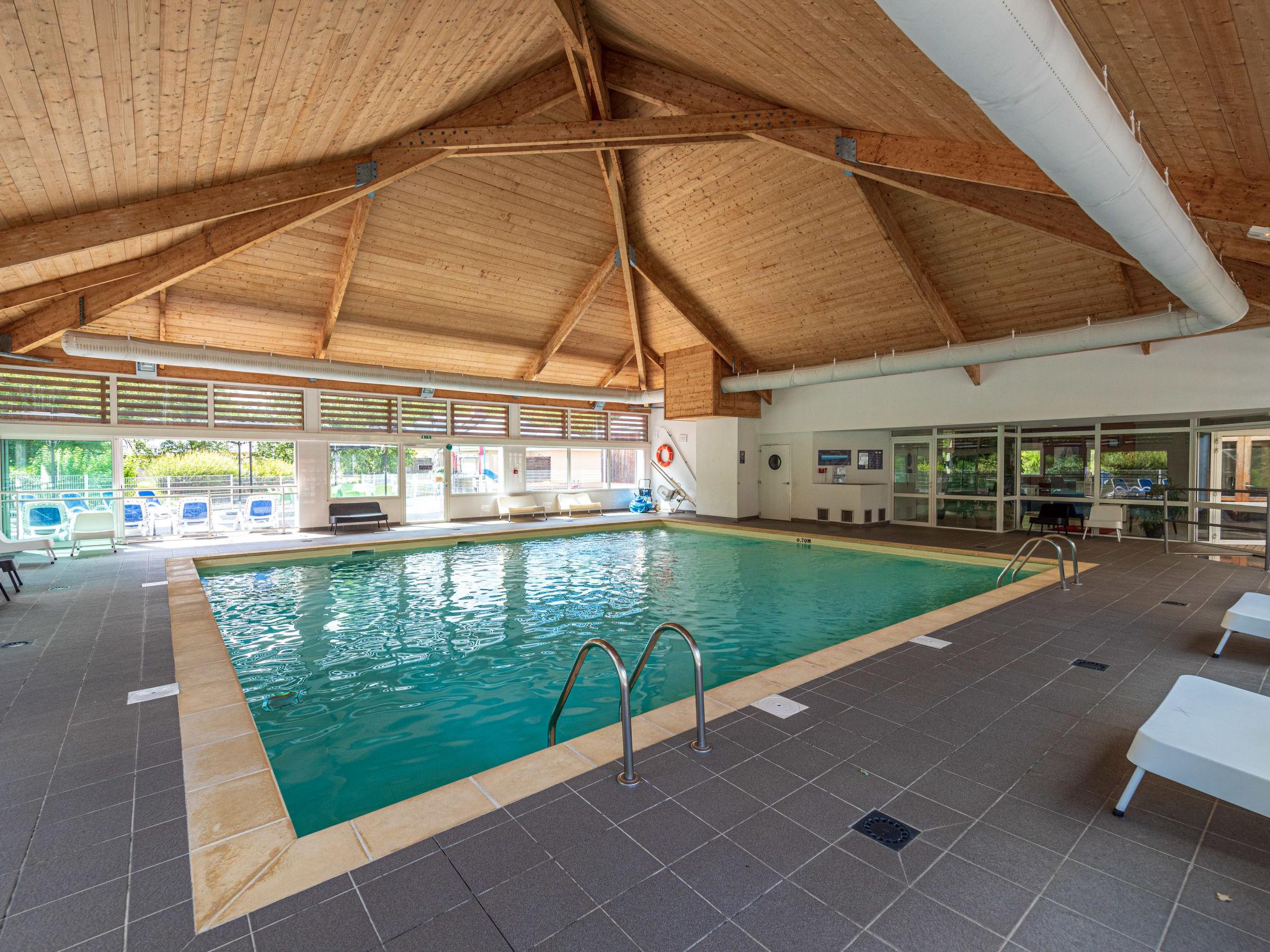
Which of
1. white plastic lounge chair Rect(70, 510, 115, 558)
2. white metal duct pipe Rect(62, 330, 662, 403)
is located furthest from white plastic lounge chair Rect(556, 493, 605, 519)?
white plastic lounge chair Rect(70, 510, 115, 558)

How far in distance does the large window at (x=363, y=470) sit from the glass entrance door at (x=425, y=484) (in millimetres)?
316

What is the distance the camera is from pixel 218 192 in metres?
5.95

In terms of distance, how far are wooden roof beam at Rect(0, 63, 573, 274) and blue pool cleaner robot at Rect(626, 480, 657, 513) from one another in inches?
388

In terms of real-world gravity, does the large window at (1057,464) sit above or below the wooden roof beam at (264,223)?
below

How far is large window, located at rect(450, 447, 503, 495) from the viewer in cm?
1349

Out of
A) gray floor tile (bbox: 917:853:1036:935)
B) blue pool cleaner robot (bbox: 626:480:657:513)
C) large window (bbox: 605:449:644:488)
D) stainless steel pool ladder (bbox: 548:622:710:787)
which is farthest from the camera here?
large window (bbox: 605:449:644:488)

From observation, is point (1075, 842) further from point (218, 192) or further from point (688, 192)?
point (688, 192)

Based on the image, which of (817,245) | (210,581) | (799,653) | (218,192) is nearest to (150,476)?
(210,581)

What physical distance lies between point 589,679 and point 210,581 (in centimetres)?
595

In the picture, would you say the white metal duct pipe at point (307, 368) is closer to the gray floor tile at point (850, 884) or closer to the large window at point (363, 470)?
the large window at point (363, 470)

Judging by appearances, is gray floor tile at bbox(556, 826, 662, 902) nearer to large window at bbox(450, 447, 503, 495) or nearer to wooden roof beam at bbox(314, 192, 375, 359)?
wooden roof beam at bbox(314, 192, 375, 359)

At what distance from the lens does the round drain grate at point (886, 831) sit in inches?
81.9

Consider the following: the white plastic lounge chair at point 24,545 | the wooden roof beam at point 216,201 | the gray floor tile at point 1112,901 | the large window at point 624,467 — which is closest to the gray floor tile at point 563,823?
the gray floor tile at point 1112,901

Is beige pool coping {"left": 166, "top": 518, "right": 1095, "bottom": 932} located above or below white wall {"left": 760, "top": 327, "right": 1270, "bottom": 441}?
below
